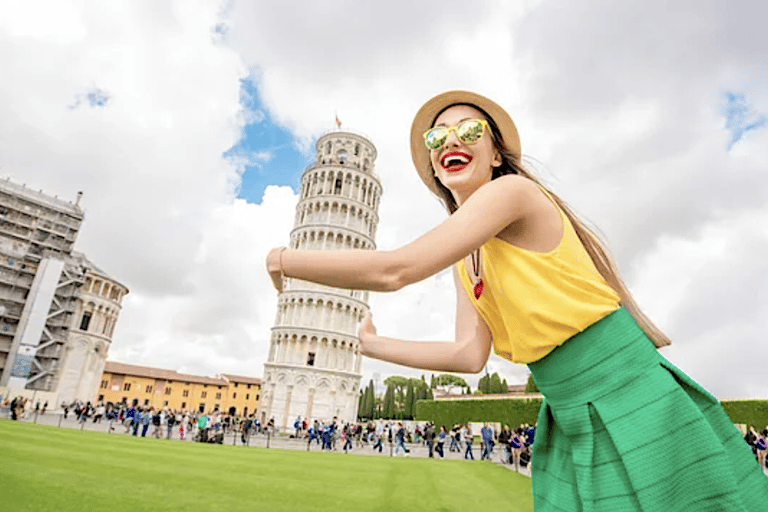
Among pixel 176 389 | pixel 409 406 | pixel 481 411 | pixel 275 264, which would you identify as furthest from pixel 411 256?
pixel 176 389

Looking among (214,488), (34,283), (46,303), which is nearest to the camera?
(214,488)

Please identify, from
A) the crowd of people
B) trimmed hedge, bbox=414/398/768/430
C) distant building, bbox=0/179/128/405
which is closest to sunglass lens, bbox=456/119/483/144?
the crowd of people

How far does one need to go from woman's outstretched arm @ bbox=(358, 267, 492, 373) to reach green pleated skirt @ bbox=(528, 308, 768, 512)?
459mm

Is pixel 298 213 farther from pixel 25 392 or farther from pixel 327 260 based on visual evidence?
pixel 327 260

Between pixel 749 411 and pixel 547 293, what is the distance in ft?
108

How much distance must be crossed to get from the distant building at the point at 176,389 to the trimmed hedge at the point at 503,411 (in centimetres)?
3984

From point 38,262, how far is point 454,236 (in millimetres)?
66613

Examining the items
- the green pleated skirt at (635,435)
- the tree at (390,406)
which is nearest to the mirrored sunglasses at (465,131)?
the green pleated skirt at (635,435)

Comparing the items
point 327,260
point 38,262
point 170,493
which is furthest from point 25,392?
point 327,260

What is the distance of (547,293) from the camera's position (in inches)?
55.2

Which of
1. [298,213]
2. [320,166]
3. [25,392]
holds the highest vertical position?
[320,166]

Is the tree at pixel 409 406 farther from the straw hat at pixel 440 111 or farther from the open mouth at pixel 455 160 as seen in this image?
the open mouth at pixel 455 160

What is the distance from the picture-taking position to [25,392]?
46438mm

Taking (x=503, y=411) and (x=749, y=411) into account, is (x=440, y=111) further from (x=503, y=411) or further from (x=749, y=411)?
(x=503, y=411)
